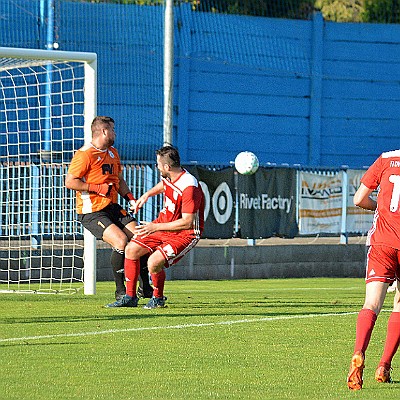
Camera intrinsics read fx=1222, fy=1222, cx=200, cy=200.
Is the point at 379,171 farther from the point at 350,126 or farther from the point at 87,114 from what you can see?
the point at 350,126

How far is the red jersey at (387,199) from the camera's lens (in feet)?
26.1

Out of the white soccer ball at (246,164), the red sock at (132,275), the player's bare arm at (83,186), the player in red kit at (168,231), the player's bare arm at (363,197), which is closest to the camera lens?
the player's bare arm at (363,197)

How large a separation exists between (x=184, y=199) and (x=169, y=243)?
1.72 ft

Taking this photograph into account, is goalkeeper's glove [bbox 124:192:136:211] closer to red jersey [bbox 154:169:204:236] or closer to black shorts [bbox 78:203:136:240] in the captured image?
black shorts [bbox 78:203:136:240]

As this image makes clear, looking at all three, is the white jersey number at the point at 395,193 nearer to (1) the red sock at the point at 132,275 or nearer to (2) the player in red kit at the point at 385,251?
(2) the player in red kit at the point at 385,251

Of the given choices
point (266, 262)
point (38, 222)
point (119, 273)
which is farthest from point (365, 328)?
point (266, 262)

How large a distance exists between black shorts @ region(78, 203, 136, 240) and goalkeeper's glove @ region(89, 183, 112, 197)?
0.18 meters

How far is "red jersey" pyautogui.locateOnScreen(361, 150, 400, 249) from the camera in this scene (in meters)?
7.96

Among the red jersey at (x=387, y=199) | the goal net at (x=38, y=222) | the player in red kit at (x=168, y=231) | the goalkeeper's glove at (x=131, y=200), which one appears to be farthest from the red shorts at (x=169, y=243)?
the red jersey at (x=387, y=199)

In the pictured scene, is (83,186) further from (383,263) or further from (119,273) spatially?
(383,263)

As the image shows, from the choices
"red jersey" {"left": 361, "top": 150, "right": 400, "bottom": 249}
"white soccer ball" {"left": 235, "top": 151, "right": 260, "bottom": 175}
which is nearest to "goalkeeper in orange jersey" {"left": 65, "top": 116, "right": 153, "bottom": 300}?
"red jersey" {"left": 361, "top": 150, "right": 400, "bottom": 249}

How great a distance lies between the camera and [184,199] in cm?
1277

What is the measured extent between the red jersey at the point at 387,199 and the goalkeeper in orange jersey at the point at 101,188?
5651 mm

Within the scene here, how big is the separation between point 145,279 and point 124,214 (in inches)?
33.5
